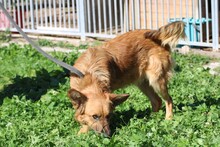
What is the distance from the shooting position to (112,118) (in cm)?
753

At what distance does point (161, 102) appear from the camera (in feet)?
27.3

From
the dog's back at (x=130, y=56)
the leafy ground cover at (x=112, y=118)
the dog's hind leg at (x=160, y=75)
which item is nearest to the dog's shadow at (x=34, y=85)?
the leafy ground cover at (x=112, y=118)

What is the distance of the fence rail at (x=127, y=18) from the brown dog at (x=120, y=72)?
432cm

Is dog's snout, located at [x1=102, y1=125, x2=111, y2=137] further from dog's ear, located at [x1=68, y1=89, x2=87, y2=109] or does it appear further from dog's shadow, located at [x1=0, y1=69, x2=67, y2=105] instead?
dog's shadow, located at [x1=0, y1=69, x2=67, y2=105]

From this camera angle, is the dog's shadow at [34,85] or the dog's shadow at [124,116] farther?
the dog's shadow at [34,85]

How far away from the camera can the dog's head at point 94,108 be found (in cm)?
678

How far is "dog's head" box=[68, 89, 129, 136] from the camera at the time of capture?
678 centimetres

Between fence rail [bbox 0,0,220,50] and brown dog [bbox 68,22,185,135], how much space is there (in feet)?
14.2

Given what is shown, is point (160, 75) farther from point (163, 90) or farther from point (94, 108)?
point (94, 108)

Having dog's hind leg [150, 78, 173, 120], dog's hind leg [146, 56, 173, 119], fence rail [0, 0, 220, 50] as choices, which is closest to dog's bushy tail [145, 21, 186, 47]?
dog's hind leg [146, 56, 173, 119]

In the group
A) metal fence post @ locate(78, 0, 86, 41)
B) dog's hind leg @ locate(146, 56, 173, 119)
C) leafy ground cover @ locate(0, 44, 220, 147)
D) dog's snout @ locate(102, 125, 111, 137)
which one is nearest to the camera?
leafy ground cover @ locate(0, 44, 220, 147)

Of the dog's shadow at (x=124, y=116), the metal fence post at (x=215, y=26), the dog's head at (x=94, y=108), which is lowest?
the dog's shadow at (x=124, y=116)

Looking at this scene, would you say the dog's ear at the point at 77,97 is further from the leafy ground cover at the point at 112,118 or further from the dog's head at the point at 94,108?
the leafy ground cover at the point at 112,118

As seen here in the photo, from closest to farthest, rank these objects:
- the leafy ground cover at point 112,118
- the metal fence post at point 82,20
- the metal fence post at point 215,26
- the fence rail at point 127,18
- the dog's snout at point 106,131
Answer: the leafy ground cover at point 112,118 → the dog's snout at point 106,131 → the metal fence post at point 215,26 → the fence rail at point 127,18 → the metal fence post at point 82,20
